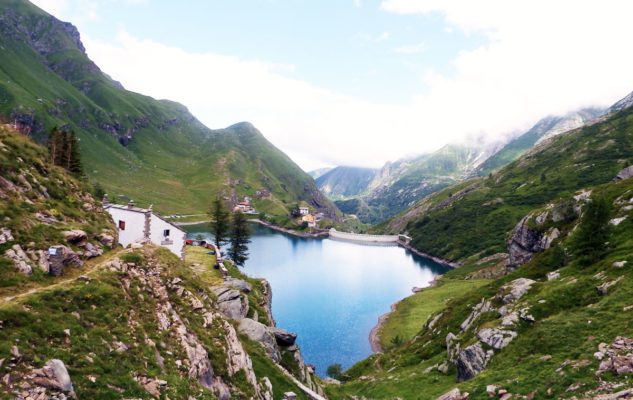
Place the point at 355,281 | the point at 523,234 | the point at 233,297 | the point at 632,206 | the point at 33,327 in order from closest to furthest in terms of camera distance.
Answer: the point at 33,327 → the point at 233,297 → the point at 632,206 → the point at 523,234 → the point at 355,281

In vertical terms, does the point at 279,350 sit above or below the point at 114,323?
below

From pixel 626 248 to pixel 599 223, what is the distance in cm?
551

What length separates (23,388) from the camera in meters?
16.4

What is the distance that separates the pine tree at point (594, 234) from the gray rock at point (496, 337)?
1725 centimetres

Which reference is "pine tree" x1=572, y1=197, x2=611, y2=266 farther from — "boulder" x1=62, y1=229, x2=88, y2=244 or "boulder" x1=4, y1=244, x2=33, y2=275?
"boulder" x1=4, y1=244, x2=33, y2=275

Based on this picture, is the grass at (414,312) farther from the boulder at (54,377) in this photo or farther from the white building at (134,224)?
the boulder at (54,377)

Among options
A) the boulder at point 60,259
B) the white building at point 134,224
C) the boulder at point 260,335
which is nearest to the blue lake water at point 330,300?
the boulder at point 260,335

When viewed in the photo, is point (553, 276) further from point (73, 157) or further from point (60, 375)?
point (73, 157)

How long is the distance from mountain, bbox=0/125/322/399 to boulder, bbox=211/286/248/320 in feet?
2.64

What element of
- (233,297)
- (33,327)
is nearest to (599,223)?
(233,297)

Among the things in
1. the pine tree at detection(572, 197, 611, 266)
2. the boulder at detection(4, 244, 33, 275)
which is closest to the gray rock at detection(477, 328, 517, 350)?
the pine tree at detection(572, 197, 611, 266)

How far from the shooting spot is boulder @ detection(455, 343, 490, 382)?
129ft

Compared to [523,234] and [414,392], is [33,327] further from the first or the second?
[523,234]

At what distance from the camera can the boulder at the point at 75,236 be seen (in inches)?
1150
